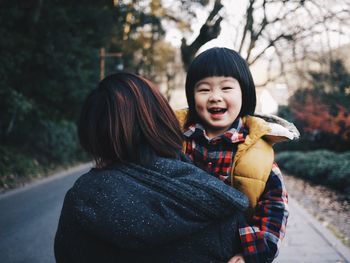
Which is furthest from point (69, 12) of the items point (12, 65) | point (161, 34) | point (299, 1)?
point (161, 34)

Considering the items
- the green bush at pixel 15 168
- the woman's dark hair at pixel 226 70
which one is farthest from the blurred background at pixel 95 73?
the woman's dark hair at pixel 226 70

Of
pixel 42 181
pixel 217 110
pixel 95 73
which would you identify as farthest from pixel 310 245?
pixel 95 73

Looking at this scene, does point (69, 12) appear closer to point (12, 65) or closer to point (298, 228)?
point (12, 65)

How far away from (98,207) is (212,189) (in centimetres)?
40

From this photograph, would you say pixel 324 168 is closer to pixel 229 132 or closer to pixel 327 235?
pixel 327 235

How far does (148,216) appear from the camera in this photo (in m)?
1.13

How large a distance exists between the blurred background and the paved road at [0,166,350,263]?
204 centimetres

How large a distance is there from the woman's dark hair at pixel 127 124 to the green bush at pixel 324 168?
341 inches

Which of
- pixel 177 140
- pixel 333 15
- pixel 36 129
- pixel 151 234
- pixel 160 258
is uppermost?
pixel 333 15

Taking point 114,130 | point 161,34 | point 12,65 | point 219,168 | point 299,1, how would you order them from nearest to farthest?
point 114,130
point 219,168
point 299,1
point 12,65
point 161,34

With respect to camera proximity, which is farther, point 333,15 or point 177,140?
point 333,15

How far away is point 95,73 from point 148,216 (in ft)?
55.8

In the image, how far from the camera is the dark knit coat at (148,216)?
44.8 inches

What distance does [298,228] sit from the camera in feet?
19.6
